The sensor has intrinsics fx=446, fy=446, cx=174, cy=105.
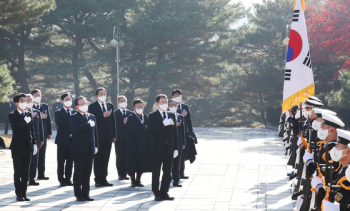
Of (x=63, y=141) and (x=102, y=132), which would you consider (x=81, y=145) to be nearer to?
(x=102, y=132)

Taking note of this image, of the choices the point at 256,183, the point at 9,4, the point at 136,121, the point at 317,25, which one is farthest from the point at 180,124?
the point at 317,25

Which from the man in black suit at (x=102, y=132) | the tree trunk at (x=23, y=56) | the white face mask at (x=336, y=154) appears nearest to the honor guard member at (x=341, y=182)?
the white face mask at (x=336, y=154)

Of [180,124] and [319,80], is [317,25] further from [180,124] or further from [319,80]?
[180,124]

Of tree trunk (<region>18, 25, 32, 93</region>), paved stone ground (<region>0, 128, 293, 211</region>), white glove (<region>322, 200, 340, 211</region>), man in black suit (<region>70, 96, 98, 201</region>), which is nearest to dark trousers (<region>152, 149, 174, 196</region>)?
paved stone ground (<region>0, 128, 293, 211</region>)

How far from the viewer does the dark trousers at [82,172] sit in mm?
7699

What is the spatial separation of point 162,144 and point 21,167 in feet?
8.20

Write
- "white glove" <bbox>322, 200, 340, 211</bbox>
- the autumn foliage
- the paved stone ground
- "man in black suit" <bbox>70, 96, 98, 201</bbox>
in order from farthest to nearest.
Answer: the autumn foliage
"man in black suit" <bbox>70, 96, 98, 201</bbox>
the paved stone ground
"white glove" <bbox>322, 200, 340, 211</bbox>

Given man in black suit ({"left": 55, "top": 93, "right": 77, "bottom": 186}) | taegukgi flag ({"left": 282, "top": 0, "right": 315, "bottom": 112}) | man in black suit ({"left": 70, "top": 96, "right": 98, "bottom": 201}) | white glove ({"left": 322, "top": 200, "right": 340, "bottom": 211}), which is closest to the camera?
white glove ({"left": 322, "top": 200, "right": 340, "bottom": 211})

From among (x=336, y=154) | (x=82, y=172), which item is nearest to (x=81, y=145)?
(x=82, y=172)

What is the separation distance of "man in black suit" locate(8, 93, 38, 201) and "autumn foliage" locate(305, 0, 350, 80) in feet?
60.2

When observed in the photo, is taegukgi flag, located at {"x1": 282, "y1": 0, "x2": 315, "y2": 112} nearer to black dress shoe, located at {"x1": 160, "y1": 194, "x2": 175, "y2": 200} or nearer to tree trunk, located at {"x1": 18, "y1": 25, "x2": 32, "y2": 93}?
black dress shoe, located at {"x1": 160, "y1": 194, "x2": 175, "y2": 200}

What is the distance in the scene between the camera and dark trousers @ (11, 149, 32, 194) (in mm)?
7730

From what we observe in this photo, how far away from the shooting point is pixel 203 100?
3812 centimetres

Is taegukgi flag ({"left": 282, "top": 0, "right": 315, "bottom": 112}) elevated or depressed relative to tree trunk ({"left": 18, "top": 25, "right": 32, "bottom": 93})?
depressed
